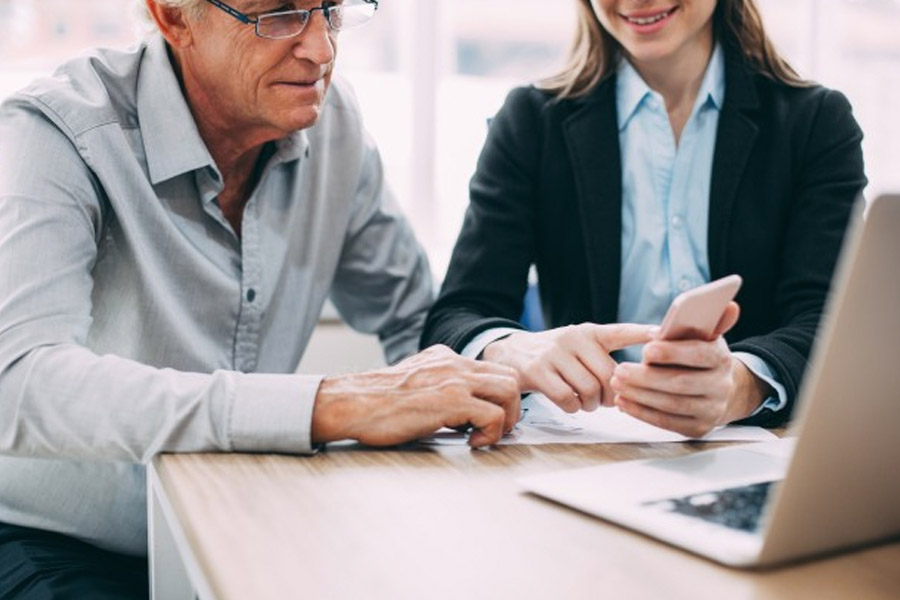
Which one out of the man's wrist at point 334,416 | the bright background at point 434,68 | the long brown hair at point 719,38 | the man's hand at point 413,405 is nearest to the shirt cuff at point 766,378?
the man's hand at point 413,405

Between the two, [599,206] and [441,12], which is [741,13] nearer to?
[599,206]

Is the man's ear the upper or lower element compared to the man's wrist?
upper

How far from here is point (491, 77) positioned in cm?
304

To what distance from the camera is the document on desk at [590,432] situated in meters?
1.17

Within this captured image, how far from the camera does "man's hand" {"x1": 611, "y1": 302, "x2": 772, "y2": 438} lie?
112 cm

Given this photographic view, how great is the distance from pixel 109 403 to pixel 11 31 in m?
1.72

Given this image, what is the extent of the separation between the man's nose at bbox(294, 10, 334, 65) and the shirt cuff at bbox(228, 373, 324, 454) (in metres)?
0.52

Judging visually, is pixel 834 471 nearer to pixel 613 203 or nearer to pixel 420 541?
pixel 420 541

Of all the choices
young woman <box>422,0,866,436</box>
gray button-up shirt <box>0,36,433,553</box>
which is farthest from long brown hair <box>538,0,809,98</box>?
gray button-up shirt <box>0,36,433,553</box>

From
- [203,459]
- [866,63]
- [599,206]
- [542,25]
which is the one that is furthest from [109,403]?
[866,63]

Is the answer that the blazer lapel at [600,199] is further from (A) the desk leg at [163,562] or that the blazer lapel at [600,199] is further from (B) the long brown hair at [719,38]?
(A) the desk leg at [163,562]

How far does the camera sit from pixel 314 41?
4.83 feet

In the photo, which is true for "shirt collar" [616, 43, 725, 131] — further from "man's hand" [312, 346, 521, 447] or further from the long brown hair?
"man's hand" [312, 346, 521, 447]

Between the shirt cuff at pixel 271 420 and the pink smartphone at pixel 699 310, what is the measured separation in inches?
13.9
